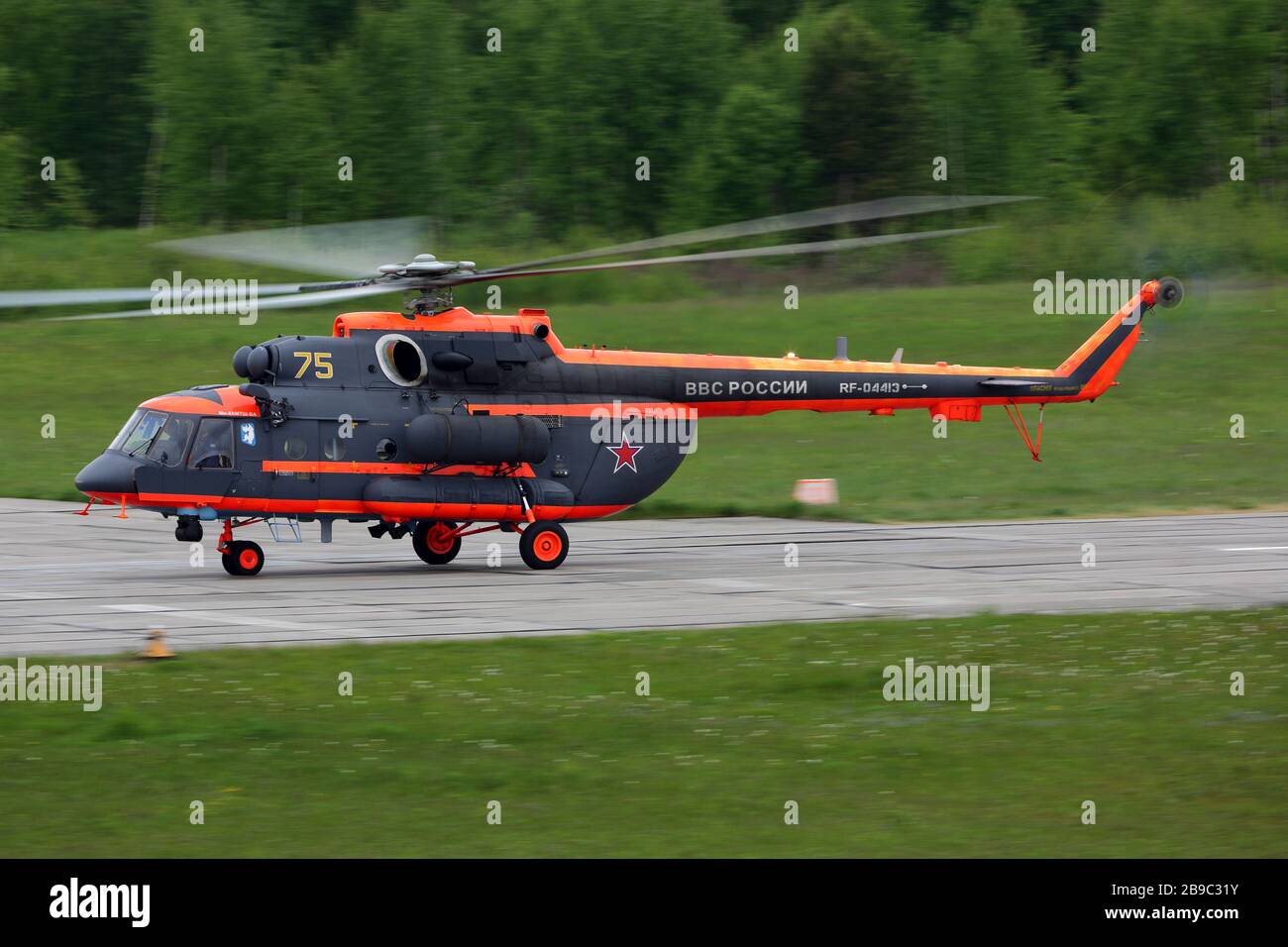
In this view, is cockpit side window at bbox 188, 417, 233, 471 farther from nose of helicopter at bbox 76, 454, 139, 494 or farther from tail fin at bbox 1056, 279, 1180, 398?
tail fin at bbox 1056, 279, 1180, 398

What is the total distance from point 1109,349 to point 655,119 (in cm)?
4556

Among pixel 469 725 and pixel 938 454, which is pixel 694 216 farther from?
pixel 469 725

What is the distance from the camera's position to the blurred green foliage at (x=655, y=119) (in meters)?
65.6

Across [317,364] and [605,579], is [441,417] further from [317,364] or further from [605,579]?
[605,579]

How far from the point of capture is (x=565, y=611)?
2006cm

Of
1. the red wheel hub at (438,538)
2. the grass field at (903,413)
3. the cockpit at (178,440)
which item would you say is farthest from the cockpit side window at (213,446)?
the grass field at (903,413)

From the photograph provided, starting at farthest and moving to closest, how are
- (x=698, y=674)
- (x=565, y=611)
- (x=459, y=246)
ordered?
(x=459, y=246) < (x=565, y=611) < (x=698, y=674)

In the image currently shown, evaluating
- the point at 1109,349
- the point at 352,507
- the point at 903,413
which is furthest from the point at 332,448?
the point at 903,413

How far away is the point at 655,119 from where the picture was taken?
70.4m

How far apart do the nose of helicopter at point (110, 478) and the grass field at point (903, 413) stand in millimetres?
12230

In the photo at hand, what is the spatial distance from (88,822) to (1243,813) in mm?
7205

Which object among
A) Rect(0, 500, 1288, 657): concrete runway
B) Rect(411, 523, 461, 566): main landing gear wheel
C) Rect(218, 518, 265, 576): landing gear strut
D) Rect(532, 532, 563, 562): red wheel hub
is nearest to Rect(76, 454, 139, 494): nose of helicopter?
Rect(0, 500, 1288, 657): concrete runway

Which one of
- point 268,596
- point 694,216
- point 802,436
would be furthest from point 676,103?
point 268,596

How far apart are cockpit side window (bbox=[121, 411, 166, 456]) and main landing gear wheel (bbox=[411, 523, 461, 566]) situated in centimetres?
406
